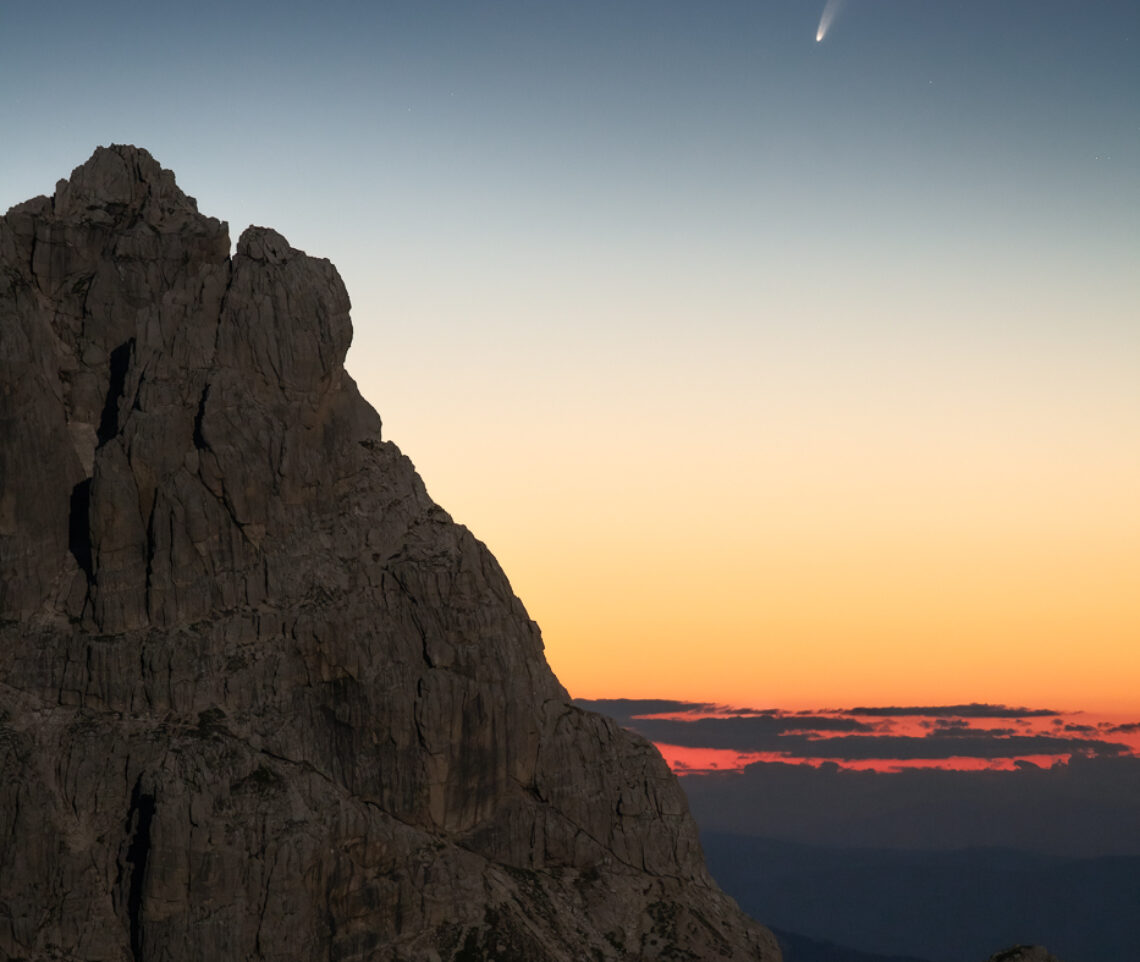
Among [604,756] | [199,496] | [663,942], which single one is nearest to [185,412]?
[199,496]

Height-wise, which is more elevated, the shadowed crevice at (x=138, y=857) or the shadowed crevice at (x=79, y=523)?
→ the shadowed crevice at (x=79, y=523)

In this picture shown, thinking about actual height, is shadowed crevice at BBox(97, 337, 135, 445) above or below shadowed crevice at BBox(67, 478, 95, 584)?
above

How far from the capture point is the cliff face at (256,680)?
162875 millimetres

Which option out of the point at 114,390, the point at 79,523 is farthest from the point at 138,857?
the point at 114,390

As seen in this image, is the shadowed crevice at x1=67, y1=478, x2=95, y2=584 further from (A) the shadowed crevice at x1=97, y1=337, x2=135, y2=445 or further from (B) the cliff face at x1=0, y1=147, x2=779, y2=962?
(A) the shadowed crevice at x1=97, y1=337, x2=135, y2=445

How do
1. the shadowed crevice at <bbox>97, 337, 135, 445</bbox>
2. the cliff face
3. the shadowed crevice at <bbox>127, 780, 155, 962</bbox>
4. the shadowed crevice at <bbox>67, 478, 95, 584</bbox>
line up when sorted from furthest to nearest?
the shadowed crevice at <bbox>97, 337, 135, 445</bbox> → the shadowed crevice at <bbox>67, 478, 95, 584</bbox> → the cliff face → the shadowed crevice at <bbox>127, 780, 155, 962</bbox>

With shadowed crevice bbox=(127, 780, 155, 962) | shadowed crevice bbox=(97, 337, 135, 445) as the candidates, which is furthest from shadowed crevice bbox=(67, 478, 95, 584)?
shadowed crevice bbox=(127, 780, 155, 962)

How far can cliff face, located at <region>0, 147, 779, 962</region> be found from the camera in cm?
16288

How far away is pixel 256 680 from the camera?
6964 inches

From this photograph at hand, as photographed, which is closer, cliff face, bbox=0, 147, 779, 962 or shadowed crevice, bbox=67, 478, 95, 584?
cliff face, bbox=0, 147, 779, 962

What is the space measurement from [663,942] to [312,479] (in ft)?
217

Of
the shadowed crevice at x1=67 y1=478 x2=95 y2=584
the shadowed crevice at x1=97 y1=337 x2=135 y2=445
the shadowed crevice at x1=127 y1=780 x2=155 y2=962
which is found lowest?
the shadowed crevice at x1=127 y1=780 x2=155 y2=962

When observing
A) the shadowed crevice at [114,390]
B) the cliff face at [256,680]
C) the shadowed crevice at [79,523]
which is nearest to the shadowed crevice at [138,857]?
the cliff face at [256,680]

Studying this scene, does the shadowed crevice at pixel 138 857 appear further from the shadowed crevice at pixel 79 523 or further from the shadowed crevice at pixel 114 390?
the shadowed crevice at pixel 114 390
